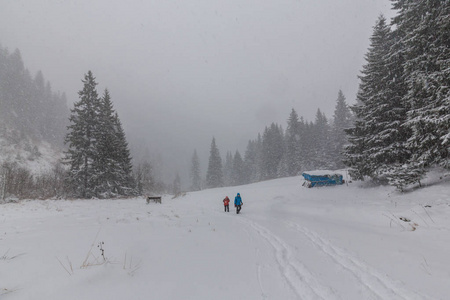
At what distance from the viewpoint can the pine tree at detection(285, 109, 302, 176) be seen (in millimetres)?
56531

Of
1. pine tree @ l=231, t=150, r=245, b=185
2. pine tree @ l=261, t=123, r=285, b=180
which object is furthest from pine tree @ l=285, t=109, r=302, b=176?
pine tree @ l=231, t=150, r=245, b=185

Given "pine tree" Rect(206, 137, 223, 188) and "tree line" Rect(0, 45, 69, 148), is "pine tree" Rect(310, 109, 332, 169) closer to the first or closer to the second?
"pine tree" Rect(206, 137, 223, 188)

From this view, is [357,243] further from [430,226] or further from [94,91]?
[94,91]

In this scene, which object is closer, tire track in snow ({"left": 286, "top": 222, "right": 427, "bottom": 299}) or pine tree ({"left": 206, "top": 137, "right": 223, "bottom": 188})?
tire track in snow ({"left": 286, "top": 222, "right": 427, "bottom": 299})

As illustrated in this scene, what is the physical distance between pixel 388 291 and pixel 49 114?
12028 centimetres

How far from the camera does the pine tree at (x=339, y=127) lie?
156 ft

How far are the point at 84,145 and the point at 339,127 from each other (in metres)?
49.8

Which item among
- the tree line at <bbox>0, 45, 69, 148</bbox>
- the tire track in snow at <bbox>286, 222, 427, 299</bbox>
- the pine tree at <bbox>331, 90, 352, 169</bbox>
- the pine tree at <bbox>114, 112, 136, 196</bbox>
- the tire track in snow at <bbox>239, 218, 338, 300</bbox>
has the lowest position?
the tire track in snow at <bbox>286, 222, 427, 299</bbox>

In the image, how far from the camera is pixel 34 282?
3.01m

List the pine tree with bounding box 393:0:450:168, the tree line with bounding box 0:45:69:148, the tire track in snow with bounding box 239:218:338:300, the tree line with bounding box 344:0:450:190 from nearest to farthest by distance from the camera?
the tire track in snow with bounding box 239:218:338:300, the pine tree with bounding box 393:0:450:168, the tree line with bounding box 344:0:450:190, the tree line with bounding box 0:45:69:148

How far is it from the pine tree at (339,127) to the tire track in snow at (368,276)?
152 ft

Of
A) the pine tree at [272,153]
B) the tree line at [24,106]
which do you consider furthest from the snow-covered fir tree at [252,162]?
the tree line at [24,106]

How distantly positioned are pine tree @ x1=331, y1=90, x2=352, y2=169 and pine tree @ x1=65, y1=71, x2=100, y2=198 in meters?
46.0

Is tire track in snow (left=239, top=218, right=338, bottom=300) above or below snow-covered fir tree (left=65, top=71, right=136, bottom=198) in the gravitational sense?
below
